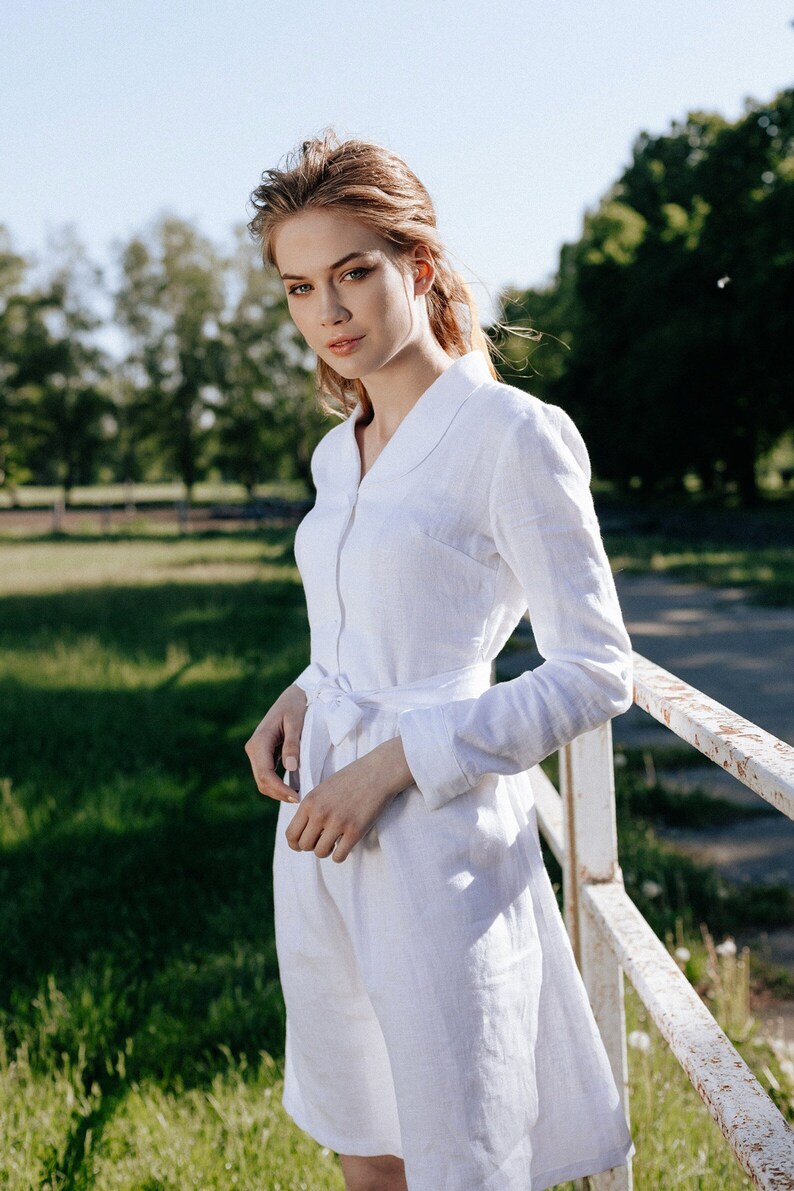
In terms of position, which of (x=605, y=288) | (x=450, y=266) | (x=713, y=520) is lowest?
(x=713, y=520)

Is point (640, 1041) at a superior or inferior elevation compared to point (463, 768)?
inferior

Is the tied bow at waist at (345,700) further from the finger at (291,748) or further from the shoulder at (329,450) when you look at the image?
the shoulder at (329,450)

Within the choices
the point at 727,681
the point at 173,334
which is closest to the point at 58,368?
the point at 173,334

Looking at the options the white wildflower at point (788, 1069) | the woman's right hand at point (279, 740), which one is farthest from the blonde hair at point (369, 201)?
the white wildflower at point (788, 1069)

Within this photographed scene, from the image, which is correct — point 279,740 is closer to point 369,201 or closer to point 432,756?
point 432,756

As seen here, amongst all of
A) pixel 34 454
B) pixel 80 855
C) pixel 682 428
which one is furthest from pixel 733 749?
pixel 34 454

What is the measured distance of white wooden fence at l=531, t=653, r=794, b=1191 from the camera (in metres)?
1.28

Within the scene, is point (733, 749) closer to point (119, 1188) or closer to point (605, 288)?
point (119, 1188)

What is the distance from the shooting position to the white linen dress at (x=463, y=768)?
142 centimetres

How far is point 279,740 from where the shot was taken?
1.76 meters

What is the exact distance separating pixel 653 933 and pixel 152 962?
214 centimetres

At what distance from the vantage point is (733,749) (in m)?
1.31

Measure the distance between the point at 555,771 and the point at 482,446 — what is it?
4.52m

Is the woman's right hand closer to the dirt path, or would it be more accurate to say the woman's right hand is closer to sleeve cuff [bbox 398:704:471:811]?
sleeve cuff [bbox 398:704:471:811]
